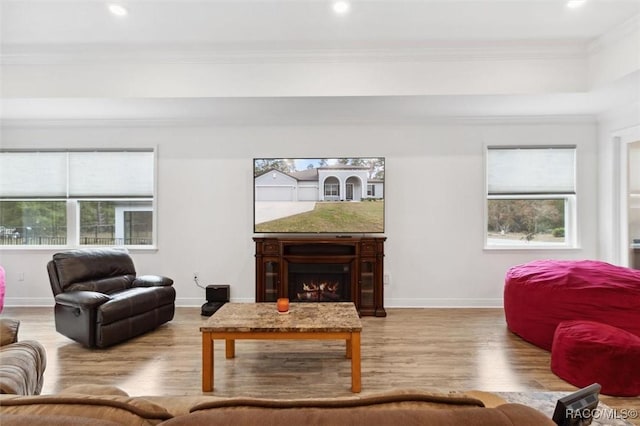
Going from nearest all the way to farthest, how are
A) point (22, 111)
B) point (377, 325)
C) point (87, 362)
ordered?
point (87, 362) → point (377, 325) → point (22, 111)

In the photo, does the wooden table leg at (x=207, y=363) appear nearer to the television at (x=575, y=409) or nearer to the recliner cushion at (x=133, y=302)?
the recliner cushion at (x=133, y=302)

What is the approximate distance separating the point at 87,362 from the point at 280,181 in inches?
108

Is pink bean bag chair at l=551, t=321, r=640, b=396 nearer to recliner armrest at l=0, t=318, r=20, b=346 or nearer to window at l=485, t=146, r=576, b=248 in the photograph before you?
window at l=485, t=146, r=576, b=248

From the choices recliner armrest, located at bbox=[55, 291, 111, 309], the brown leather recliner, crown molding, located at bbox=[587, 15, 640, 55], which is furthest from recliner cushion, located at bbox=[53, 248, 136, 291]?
crown molding, located at bbox=[587, 15, 640, 55]

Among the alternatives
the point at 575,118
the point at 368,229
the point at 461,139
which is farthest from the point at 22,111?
the point at 575,118

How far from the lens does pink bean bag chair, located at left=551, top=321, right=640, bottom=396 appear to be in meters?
2.35

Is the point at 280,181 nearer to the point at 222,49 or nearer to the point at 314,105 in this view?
the point at 314,105

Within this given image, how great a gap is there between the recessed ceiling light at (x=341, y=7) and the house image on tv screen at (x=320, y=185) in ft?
6.21

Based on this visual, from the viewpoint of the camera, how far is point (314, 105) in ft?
13.3

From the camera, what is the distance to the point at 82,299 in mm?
3182

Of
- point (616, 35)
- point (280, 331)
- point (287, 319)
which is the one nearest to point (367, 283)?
point (287, 319)

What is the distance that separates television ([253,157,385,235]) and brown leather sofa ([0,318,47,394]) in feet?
8.92

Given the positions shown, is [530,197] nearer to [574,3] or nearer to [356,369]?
[574,3]

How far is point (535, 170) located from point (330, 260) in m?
3.09
